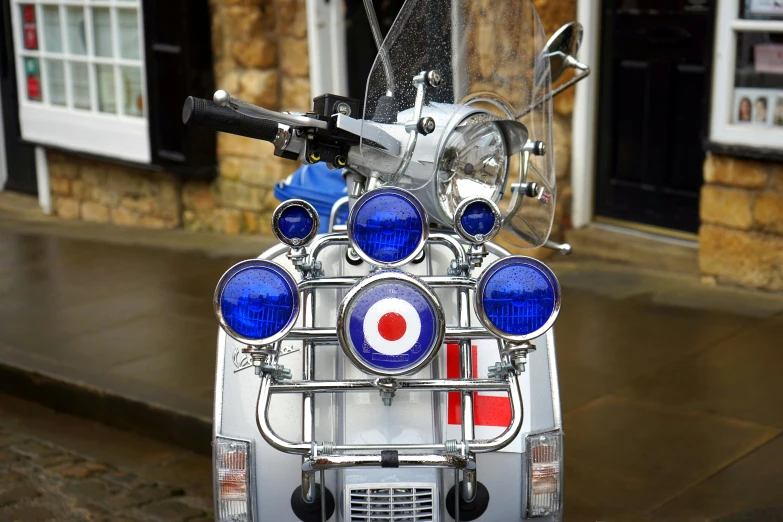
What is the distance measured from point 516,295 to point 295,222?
2.27 feet

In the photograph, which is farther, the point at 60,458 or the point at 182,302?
the point at 182,302

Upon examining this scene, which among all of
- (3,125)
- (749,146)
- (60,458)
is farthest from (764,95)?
(3,125)

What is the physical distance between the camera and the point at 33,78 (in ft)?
31.2

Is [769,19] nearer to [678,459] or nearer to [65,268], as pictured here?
[678,459]

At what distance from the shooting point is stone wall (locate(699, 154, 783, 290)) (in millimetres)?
5598

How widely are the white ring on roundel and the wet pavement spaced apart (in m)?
1.70

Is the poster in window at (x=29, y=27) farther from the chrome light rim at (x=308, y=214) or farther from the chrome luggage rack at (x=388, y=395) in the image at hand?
the chrome luggage rack at (x=388, y=395)

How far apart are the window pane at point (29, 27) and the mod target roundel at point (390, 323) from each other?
8028 mm

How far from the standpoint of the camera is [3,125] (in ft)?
34.9

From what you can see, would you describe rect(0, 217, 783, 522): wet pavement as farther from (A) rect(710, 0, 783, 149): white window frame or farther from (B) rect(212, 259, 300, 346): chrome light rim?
(B) rect(212, 259, 300, 346): chrome light rim

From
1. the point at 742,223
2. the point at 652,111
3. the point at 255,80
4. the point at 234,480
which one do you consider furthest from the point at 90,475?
the point at 255,80

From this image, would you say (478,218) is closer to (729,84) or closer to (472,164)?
(472,164)

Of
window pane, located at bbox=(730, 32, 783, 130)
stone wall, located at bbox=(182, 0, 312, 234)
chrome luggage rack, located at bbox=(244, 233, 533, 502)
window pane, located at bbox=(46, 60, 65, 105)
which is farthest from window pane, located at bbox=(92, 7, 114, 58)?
chrome luggage rack, located at bbox=(244, 233, 533, 502)

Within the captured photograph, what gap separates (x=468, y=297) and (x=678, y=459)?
1.74m
